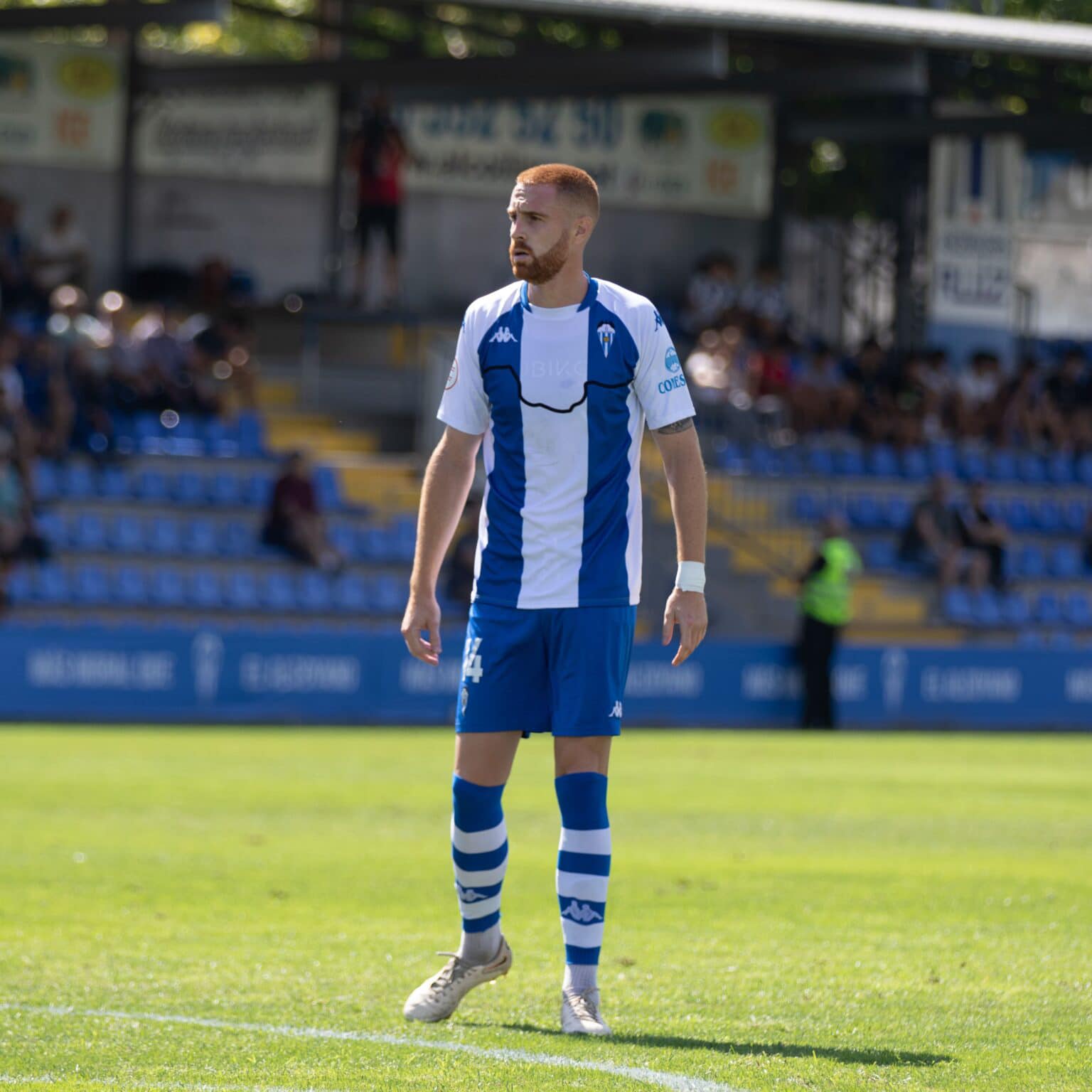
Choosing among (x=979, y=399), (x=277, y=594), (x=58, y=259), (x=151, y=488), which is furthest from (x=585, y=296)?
(x=979, y=399)

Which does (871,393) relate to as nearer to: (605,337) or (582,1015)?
(605,337)

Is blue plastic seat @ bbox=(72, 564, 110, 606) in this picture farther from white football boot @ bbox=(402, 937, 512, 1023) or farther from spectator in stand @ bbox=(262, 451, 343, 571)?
white football boot @ bbox=(402, 937, 512, 1023)

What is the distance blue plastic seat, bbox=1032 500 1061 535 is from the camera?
26922 mm

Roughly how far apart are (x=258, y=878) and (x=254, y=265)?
72.2 ft

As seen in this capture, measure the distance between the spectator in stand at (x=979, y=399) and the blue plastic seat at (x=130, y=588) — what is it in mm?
11728

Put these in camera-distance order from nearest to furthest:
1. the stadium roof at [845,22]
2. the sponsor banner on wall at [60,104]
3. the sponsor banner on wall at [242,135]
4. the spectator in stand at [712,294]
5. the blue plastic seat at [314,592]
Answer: the blue plastic seat at [314,592], the stadium roof at [845,22], the sponsor banner on wall at [60,104], the sponsor banner on wall at [242,135], the spectator in stand at [712,294]

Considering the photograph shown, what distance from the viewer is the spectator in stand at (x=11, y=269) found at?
24.5 metres

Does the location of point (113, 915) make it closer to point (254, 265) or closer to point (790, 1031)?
point (790, 1031)

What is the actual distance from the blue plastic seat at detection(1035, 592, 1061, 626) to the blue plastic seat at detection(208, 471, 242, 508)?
31.5 feet

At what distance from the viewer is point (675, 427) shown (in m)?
5.80

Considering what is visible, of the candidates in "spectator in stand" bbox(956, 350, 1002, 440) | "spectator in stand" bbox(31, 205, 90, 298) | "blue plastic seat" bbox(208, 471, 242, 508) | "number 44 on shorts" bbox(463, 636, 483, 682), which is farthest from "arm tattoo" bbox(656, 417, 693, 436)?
"spectator in stand" bbox(956, 350, 1002, 440)

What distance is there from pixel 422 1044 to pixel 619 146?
1056 inches

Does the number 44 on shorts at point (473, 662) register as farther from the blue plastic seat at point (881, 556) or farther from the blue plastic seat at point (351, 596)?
the blue plastic seat at point (881, 556)

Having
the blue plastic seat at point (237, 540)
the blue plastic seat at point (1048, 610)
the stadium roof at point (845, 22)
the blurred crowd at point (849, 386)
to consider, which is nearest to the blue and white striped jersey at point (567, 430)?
the blue plastic seat at point (237, 540)
